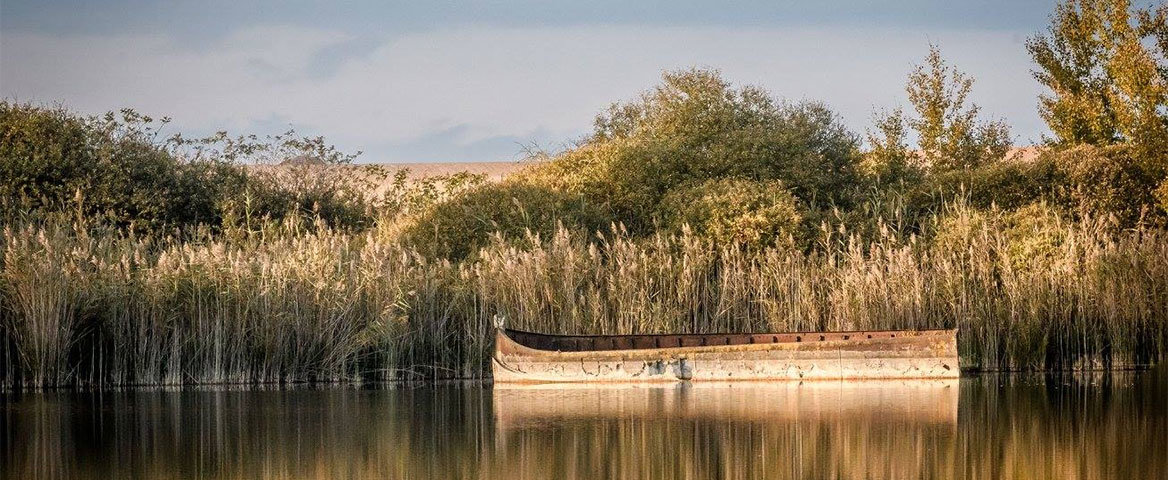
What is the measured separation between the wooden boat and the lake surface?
358 mm

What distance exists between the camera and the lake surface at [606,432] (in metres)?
11.8

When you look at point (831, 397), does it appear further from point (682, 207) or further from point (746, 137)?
point (746, 137)

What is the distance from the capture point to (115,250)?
73.8 ft

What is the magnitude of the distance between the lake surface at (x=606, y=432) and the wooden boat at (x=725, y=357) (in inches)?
14.1

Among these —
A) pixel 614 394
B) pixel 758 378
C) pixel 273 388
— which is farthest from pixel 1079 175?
pixel 273 388

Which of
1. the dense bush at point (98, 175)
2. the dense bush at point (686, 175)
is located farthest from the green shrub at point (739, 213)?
the dense bush at point (98, 175)

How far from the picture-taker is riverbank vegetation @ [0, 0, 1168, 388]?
1923cm

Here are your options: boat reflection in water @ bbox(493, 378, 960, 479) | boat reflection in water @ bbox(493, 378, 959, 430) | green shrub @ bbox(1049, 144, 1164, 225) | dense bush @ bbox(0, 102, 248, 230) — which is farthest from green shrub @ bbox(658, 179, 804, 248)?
dense bush @ bbox(0, 102, 248, 230)

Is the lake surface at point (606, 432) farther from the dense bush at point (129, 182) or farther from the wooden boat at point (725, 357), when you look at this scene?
the dense bush at point (129, 182)

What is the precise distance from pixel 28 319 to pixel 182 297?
1.81m

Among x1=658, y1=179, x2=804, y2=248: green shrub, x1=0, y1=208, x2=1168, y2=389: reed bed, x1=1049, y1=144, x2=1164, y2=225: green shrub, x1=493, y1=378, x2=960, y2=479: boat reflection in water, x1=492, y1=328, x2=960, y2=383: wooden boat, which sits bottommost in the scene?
x1=493, y1=378, x2=960, y2=479: boat reflection in water

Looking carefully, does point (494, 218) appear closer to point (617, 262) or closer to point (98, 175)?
point (617, 262)

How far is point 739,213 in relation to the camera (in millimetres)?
23656

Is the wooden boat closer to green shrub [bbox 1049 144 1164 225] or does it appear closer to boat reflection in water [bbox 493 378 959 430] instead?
boat reflection in water [bbox 493 378 959 430]
